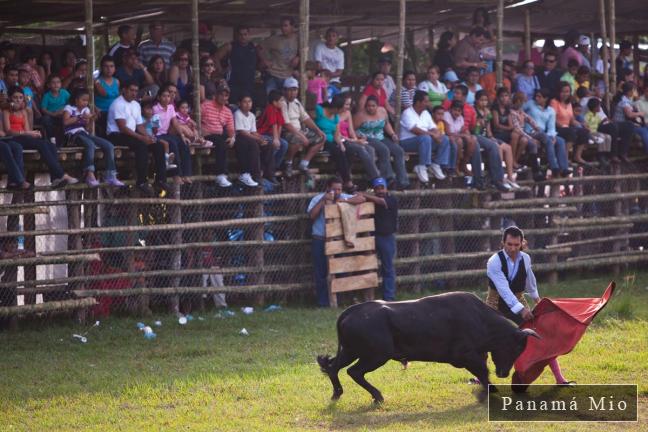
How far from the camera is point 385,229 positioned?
17.6 metres

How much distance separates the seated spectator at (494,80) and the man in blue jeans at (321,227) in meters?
4.02

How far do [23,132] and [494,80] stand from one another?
9.32 metres

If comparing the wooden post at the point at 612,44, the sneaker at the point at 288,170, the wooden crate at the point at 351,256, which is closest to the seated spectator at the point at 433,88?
the wooden crate at the point at 351,256

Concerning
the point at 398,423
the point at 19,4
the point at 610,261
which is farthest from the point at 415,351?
the point at 610,261

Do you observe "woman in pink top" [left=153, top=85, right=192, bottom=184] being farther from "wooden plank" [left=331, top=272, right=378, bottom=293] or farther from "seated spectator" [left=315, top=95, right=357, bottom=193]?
"wooden plank" [left=331, top=272, right=378, bottom=293]

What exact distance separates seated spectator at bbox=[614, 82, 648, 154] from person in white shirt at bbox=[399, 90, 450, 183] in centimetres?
456

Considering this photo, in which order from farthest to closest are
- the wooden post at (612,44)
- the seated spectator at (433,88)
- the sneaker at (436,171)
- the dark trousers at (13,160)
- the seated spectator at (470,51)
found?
the wooden post at (612,44) < the seated spectator at (470,51) < the seated spectator at (433,88) < the sneaker at (436,171) < the dark trousers at (13,160)

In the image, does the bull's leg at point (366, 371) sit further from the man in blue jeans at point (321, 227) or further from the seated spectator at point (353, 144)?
the seated spectator at point (353, 144)

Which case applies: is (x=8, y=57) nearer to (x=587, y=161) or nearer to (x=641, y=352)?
(x=641, y=352)

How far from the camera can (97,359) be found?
44.6ft

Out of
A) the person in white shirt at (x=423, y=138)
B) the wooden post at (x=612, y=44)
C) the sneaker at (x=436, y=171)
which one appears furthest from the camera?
the wooden post at (x=612, y=44)

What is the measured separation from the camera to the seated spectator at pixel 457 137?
62.3ft

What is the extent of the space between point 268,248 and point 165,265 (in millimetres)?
1741

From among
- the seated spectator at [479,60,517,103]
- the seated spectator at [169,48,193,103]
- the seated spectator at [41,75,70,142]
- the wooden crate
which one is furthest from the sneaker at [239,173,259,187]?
the seated spectator at [479,60,517,103]
